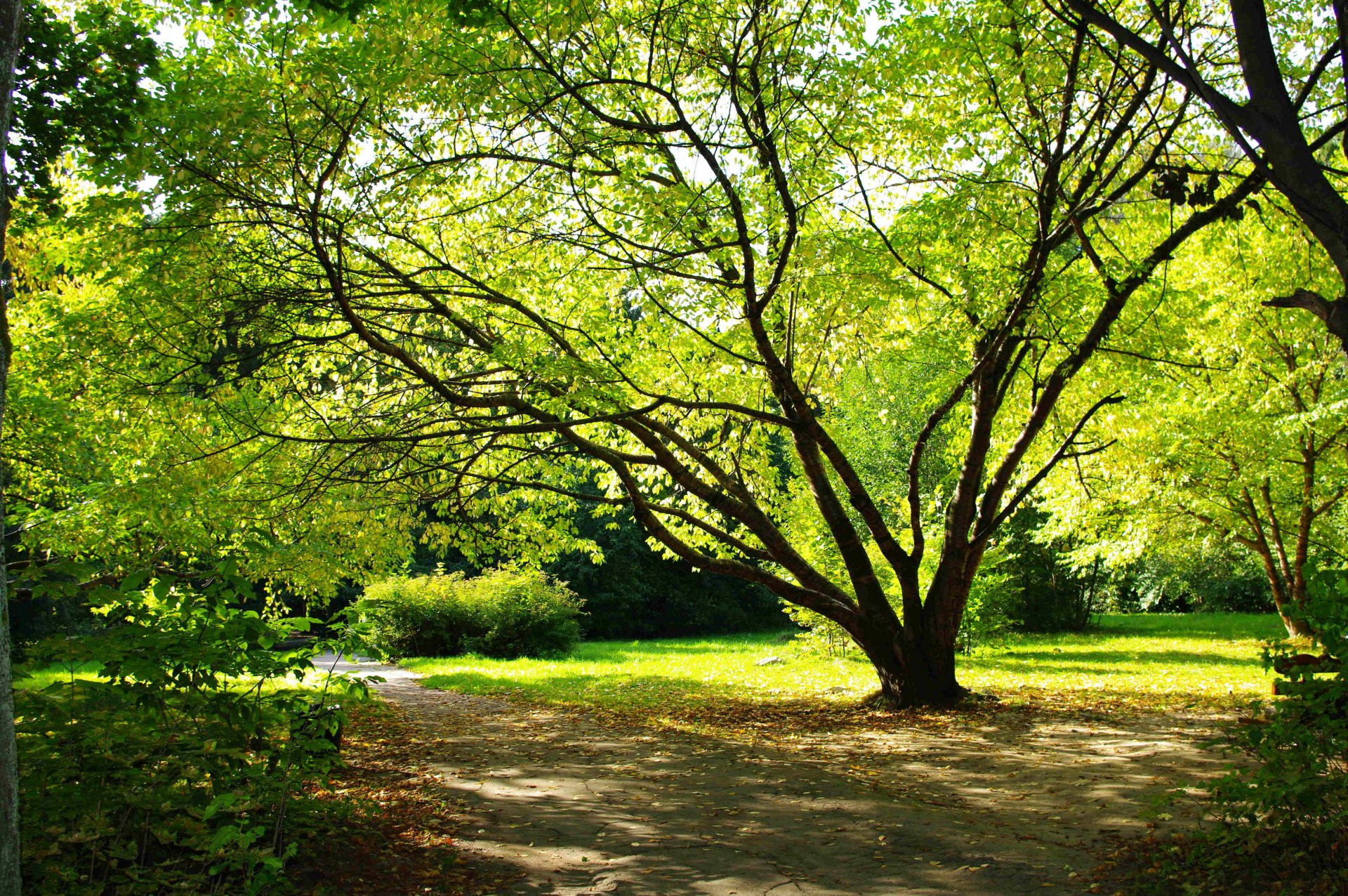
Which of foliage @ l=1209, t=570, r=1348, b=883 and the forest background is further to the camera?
the forest background

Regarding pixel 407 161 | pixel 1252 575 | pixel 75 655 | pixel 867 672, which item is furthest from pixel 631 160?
pixel 1252 575

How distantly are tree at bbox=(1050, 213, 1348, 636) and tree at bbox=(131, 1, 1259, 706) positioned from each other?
3.32 meters

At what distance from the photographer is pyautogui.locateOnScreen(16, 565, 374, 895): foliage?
3582mm

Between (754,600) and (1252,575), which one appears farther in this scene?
(754,600)

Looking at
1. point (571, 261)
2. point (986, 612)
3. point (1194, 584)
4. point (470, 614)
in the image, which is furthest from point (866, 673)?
point (1194, 584)

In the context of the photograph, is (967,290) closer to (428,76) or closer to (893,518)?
(428,76)

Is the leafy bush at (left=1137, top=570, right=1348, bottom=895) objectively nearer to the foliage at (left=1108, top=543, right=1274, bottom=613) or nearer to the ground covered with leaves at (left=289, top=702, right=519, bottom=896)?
the ground covered with leaves at (left=289, top=702, right=519, bottom=896)

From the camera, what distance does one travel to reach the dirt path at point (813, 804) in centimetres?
468

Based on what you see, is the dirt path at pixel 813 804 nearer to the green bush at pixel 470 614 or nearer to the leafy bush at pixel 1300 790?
the leafy bush at pixel 1300 790

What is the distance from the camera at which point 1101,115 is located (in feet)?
30.9

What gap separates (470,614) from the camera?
2105 cm

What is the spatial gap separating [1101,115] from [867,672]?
937cm

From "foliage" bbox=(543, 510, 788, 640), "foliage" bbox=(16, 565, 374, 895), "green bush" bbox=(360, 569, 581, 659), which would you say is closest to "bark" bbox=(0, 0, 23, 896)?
"foliage" bbox=(16, 565, 374, 895)

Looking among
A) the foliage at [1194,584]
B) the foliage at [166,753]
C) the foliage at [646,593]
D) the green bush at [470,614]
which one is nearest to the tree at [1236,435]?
the foliage at [1194,584]
